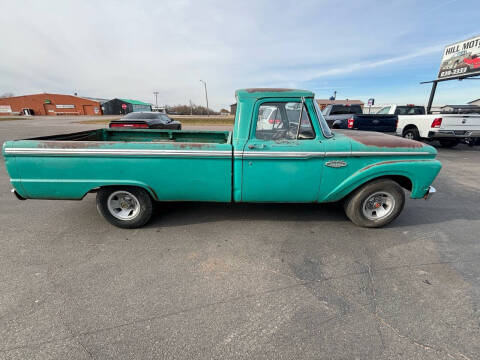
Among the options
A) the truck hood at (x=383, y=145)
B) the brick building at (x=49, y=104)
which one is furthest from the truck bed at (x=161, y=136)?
the brick building at (x=49, y=104)

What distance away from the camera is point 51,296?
212 cm

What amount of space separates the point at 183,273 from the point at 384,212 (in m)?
2.96

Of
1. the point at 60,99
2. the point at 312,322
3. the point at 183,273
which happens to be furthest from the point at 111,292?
the point at 60,99

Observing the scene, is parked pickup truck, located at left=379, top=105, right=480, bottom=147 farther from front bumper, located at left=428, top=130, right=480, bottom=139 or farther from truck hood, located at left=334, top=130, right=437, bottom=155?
truck hood, located at left=334, top=130, right=437, bottom=155

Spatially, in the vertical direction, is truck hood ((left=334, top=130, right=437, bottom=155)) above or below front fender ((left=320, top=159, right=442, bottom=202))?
above

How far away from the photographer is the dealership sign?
49.6 ft

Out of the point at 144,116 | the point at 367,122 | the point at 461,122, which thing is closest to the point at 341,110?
the point at 367,122

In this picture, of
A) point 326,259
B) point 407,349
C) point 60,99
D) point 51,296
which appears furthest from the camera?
point 60,99

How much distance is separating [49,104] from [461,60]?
86890 millimetres

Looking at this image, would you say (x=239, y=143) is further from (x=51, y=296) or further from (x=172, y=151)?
(x=51, y=296)

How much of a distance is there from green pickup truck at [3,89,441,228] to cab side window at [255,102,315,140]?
0.01 m

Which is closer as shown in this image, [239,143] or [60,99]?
[239,143]

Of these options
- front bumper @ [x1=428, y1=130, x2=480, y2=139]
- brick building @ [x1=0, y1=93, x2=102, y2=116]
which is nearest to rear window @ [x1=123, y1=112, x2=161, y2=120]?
front bumper @ [x1=428, y1=130, x2=480, y2=139]

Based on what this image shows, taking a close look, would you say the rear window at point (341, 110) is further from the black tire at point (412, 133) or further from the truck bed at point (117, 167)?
the truck bed at point (117, 167)
